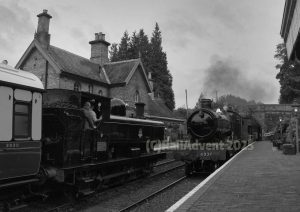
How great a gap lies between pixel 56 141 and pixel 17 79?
80.4 inches

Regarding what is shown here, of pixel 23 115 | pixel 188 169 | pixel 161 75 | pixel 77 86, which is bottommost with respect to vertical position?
pixel 188 169

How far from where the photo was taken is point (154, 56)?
6725cm

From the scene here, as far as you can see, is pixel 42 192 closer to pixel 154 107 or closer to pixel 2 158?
pixel 2 158

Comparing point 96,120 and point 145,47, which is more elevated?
point 145,47

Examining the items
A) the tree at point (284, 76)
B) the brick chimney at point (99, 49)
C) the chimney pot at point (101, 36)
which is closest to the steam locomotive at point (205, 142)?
the brick chimney at point (99, 49)

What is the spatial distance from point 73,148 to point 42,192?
1319 millimetres

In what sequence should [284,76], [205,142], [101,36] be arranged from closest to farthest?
[205,142]
[101,36]
[284,76]

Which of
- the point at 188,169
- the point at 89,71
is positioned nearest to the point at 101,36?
the point at 89,71

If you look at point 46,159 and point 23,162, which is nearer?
point 23,162

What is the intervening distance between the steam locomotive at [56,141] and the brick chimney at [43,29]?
17561 mm

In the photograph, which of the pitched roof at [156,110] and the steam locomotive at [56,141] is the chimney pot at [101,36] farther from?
the steam locomotive at [56,141]

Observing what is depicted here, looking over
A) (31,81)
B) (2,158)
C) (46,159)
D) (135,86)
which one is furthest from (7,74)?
(135,86)

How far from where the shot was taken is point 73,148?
9250mm

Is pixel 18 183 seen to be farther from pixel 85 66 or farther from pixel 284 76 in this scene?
pixel 284 76
